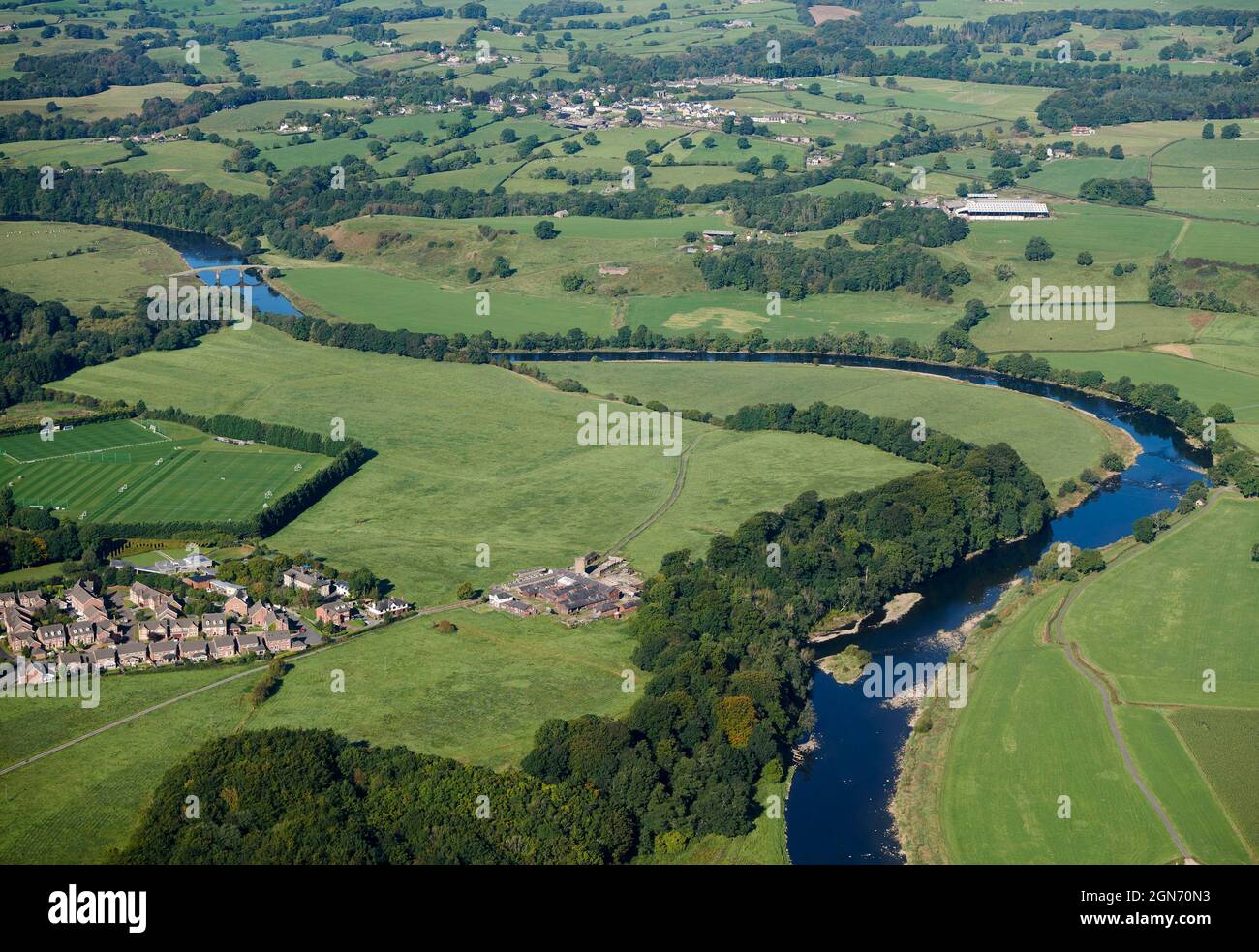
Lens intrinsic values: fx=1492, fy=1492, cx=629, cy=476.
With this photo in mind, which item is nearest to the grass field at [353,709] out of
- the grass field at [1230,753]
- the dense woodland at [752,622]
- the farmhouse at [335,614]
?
the farmhouse at [335,614]

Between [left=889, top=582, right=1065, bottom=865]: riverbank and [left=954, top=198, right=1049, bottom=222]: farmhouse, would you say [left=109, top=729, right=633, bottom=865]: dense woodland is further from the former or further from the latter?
[left=954, top=198, right=1049, bottom=222]: farmhouse

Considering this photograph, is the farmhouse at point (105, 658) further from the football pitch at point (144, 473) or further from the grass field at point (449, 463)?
the football pitch at point (144, 473)

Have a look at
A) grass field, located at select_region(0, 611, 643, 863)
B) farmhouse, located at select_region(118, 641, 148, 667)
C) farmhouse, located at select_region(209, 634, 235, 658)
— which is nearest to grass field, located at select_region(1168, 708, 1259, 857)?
grass field, located at select_region(0, 611, 643, 863)

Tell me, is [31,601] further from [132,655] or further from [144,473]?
[144,473]

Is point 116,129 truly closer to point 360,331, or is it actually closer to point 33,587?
point 360,331

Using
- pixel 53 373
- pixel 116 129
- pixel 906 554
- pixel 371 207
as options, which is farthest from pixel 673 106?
pixel 906 554

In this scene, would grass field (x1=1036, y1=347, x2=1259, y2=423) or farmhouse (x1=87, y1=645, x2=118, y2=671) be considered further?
grass field (x1=1036, y1=347, x2=1259, y2=423)

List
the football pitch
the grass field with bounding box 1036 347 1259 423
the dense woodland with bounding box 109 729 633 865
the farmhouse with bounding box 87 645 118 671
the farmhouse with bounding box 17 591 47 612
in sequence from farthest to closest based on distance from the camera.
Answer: the grass field with bounding box 1036 347 1259 423 < the football pitch < the farmhouse with bounding box 17 591 47 612 < the farmhouse with bounding box 87 645 118 671 < the dense woodland with bounding box 109 729 633 865
